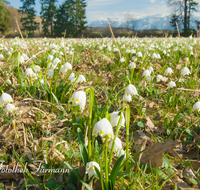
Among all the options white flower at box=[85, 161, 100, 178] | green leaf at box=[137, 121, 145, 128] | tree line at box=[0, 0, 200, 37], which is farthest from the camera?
tree line at box=[0, 0, 200, 37]

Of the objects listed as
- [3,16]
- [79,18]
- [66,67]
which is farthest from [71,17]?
[66,67]

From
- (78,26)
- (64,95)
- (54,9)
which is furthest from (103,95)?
(54,9)

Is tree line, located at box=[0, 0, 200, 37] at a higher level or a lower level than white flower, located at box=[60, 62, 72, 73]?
higher

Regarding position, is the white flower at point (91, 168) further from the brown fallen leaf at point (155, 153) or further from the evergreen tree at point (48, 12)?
the evergreen tree at point (48, 12)

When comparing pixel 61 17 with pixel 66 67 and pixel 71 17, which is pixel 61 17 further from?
pixel 66 67

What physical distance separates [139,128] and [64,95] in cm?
102

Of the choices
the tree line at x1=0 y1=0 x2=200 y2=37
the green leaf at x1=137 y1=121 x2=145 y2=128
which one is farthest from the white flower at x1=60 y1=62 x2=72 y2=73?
the tree line at x1=0 y1=0 x2=200 y2=37

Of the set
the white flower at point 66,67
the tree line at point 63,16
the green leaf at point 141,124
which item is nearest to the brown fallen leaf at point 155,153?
the green leaf at point 141,124

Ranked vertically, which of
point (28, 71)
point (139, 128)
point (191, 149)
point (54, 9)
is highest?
point (54, 9)

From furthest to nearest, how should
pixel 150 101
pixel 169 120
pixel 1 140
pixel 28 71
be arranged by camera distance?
pixel 150 101
pixel 28 71
pixel 169 120
pixel 1 140

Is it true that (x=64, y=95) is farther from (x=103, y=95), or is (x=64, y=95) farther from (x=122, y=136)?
(x=122, y=136)

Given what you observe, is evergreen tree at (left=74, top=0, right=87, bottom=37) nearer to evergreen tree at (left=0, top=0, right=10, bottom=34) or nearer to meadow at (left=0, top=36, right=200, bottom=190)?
evergreen tree at (left=0, top=0, right=10, bottom=34)

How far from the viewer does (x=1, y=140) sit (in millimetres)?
1633

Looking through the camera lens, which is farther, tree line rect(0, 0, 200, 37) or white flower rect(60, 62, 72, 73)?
tree line rect(0, 0, 200, 37)
